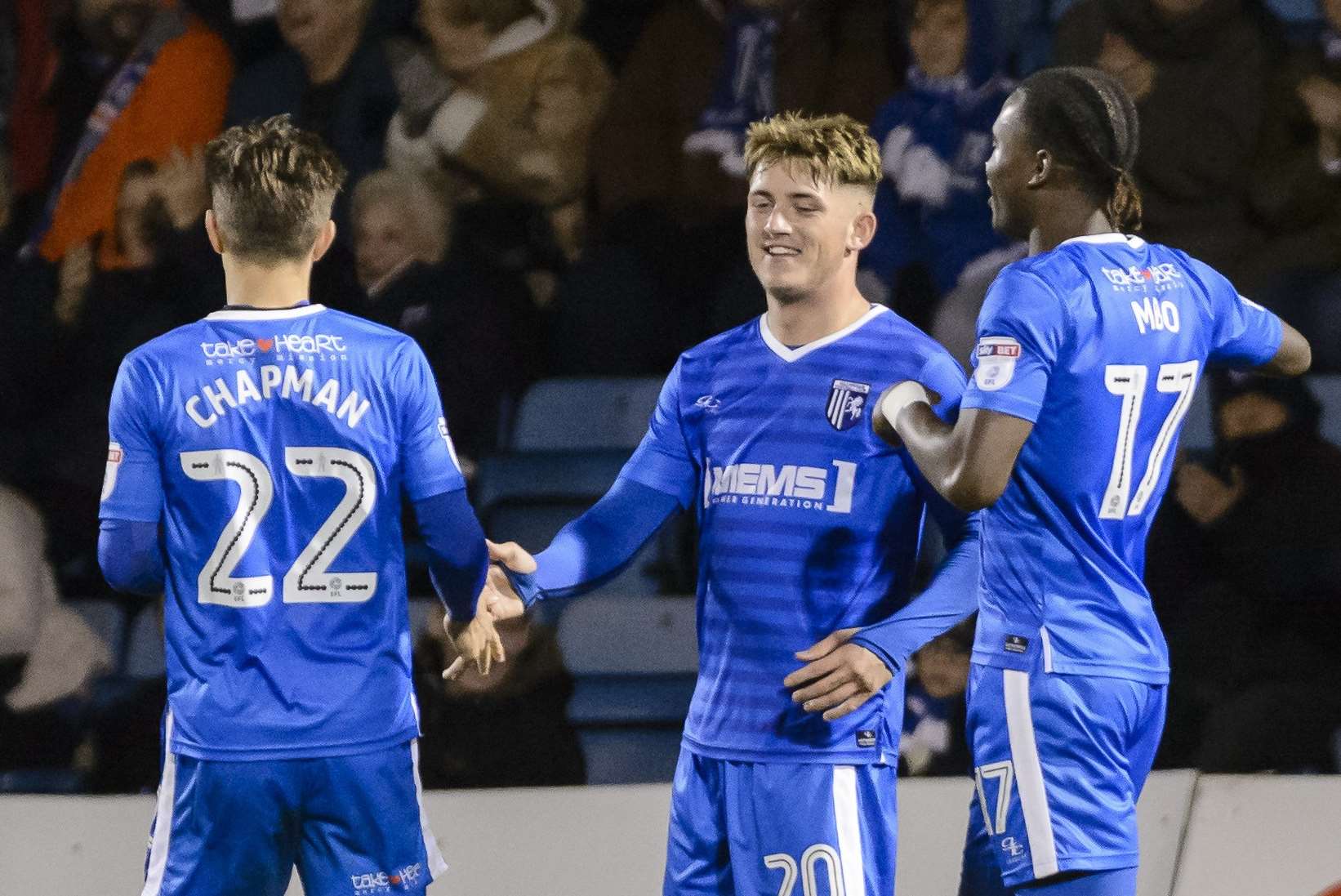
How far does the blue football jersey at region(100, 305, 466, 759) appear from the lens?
2.39 m

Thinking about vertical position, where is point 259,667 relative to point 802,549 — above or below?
below

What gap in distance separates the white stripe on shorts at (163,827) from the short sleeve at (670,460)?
88 cm

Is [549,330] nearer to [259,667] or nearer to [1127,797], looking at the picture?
[259,667]

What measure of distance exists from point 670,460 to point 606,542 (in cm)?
18

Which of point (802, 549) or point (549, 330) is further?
point (549, 330)

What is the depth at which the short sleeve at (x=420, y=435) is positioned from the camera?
8.10 feet

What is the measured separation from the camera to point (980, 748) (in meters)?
2.41

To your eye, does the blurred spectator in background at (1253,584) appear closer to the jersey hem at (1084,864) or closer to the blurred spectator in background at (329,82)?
the jersey hem at (1084,864)

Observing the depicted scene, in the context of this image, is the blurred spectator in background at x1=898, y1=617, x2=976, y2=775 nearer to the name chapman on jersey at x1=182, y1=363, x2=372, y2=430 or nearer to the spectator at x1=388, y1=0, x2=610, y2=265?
the spectator at x1=388, y1=0, x2=610, y2=265

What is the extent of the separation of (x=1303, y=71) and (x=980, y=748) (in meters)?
3.21

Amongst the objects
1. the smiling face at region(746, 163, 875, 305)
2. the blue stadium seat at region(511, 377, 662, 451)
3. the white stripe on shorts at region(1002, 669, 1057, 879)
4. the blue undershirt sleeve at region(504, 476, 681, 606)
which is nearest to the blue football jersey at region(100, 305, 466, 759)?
the blue undershirt sleeve at region(504, 476, 681, 606)

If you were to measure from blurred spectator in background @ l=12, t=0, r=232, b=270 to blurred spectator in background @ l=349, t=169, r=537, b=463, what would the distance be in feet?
2.02

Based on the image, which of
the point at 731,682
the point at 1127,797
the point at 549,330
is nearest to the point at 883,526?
the point at 731,682

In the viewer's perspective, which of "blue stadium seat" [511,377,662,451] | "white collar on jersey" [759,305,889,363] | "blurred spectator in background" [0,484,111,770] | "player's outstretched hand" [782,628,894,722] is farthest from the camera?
"blue stadium seat" [511,377,662,451]
